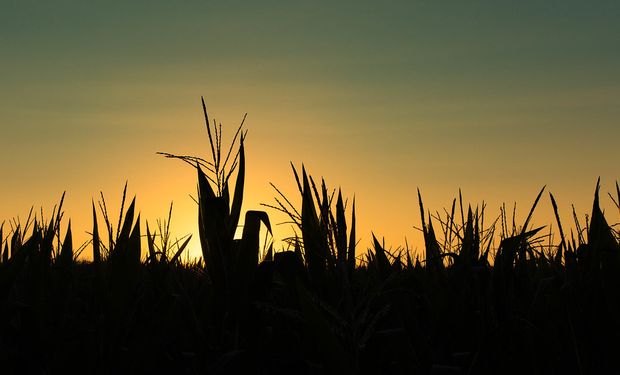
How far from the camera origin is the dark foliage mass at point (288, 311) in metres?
2.92

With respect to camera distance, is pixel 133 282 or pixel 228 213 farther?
pixel 228 213

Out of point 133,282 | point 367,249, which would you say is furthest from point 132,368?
point 367,249

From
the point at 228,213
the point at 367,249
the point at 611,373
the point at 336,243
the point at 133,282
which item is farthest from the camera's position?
the point at 367,249

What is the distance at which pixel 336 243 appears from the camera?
7.98ft

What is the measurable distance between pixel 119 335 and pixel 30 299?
0.73 metres

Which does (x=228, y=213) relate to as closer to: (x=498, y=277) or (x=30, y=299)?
(x=30, y=299)

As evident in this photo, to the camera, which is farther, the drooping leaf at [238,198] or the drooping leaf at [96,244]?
the drooping leaf at [238,198]

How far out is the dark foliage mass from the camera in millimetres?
2918

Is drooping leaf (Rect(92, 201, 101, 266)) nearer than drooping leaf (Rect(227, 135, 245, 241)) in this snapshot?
Yes

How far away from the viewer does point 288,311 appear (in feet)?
8.89

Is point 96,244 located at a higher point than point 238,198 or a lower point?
lower

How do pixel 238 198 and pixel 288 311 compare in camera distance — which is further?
pixel 238 198

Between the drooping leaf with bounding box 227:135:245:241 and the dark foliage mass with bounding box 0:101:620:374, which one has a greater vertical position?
the drooping leaf with bounding box 227:135:245:241

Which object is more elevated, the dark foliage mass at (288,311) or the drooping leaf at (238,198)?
the drooping leaf at (238,198)
